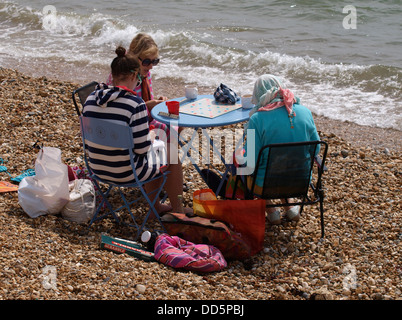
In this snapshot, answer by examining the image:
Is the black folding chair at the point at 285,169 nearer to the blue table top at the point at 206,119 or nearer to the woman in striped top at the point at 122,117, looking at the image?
the blue table top at the point at 206,119

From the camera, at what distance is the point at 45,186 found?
4.11 m

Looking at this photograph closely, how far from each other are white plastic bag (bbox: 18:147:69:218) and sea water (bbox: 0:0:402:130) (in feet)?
16.7

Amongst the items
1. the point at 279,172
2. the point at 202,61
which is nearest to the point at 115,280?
the point at 279,172

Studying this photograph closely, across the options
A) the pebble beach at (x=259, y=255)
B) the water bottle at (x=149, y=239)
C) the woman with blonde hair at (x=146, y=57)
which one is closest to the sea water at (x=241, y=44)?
the pebble beach at (x=259, y=255)

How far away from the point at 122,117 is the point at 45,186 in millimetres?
1012

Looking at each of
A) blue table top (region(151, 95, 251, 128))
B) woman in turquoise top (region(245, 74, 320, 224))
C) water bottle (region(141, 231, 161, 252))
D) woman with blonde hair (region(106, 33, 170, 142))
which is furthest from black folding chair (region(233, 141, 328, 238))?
woman with blonde hair (region(106, 33, 170, 142))

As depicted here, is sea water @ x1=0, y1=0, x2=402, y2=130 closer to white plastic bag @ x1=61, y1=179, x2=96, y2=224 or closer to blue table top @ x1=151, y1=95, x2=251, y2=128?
blue table top @ x1=151, y1=95, x2=251, y2=128

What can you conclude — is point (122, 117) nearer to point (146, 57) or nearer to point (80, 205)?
point (80, 205)

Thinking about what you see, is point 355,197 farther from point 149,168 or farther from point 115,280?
point 115,280

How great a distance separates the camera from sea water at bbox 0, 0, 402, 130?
927cm

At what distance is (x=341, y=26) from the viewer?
519 inches

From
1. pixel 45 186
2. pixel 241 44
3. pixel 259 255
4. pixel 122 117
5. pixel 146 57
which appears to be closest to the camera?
pixel 122 117

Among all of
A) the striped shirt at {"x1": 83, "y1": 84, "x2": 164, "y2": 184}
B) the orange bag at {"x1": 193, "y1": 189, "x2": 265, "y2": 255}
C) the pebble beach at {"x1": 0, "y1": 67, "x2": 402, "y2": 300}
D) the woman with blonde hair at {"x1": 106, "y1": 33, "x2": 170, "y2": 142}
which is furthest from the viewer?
the woman with blonde hair at {"x1": 106, "y1": 33, "x2": 170, "y2": 142}

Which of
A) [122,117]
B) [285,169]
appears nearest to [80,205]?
[122,117]
